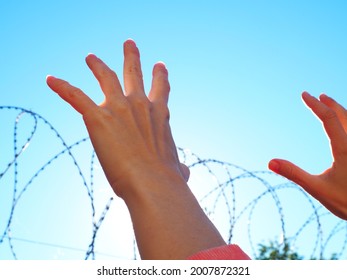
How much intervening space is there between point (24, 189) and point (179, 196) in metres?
3.83

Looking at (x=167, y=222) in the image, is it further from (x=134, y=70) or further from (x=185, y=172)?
(x=134, y=70)

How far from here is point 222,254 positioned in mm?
1117

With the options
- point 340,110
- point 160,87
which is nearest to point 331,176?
point 340,110

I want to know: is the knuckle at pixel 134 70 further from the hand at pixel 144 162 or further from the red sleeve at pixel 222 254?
the red sleeve at pixel 222 254

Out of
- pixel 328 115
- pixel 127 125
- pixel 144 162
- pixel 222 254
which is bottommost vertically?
pixel 222 254

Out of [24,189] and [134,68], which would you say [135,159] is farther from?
[24,189]

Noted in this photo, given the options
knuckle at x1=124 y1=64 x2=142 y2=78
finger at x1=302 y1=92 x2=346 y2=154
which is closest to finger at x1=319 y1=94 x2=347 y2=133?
finger at x1=302 y1=92 x2=346 y2=154

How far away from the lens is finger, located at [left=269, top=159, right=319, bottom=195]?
1.60 metres

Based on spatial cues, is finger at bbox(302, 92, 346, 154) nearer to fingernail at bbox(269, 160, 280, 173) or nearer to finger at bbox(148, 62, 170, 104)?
fingernail at bbox(269, 160, 280, 173)

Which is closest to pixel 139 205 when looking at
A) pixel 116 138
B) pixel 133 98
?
pixel 116 138

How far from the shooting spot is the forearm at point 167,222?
1.13m

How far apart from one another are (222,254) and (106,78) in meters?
0.62

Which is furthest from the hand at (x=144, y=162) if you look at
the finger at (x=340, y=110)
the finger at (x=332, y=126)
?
the finger at (x=340, y=110)

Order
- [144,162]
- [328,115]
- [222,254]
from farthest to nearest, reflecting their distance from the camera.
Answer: [328,115] → [144,162] → [222,254]
